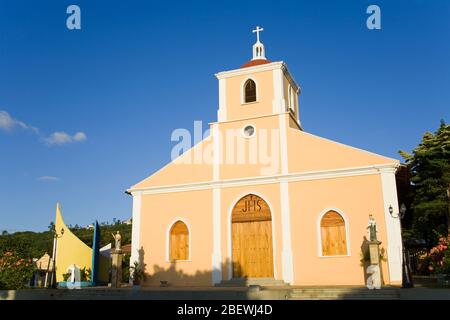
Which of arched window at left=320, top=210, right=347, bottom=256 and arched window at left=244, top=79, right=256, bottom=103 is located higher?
arched window at left=244, top=79, right=256, bottom=103

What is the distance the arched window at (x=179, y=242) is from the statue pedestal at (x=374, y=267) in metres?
8.12

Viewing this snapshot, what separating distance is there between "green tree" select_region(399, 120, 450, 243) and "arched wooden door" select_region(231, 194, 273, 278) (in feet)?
26.4

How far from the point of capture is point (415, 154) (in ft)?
75.0

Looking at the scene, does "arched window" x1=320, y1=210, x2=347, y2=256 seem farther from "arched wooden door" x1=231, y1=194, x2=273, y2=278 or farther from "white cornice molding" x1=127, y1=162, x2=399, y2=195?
"arched wooden door" x1=231, y1=194, x2=273, y2=278

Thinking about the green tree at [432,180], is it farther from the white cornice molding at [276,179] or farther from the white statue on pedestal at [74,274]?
the white statue on pedestal at [74,274]

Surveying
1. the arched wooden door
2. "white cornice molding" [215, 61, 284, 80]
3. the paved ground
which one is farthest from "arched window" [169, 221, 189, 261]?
"white cornice molding" [215, 61, 284, 80]

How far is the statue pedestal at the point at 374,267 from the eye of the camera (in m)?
14.6

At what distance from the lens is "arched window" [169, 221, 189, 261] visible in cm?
1964

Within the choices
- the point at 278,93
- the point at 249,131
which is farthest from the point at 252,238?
the point at 278,93

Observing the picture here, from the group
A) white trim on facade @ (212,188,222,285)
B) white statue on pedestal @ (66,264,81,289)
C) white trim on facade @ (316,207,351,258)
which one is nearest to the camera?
white trim on facade @ (316,207,351,258)

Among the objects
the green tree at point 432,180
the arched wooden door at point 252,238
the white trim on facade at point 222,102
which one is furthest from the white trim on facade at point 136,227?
the green tree at point 432,180
